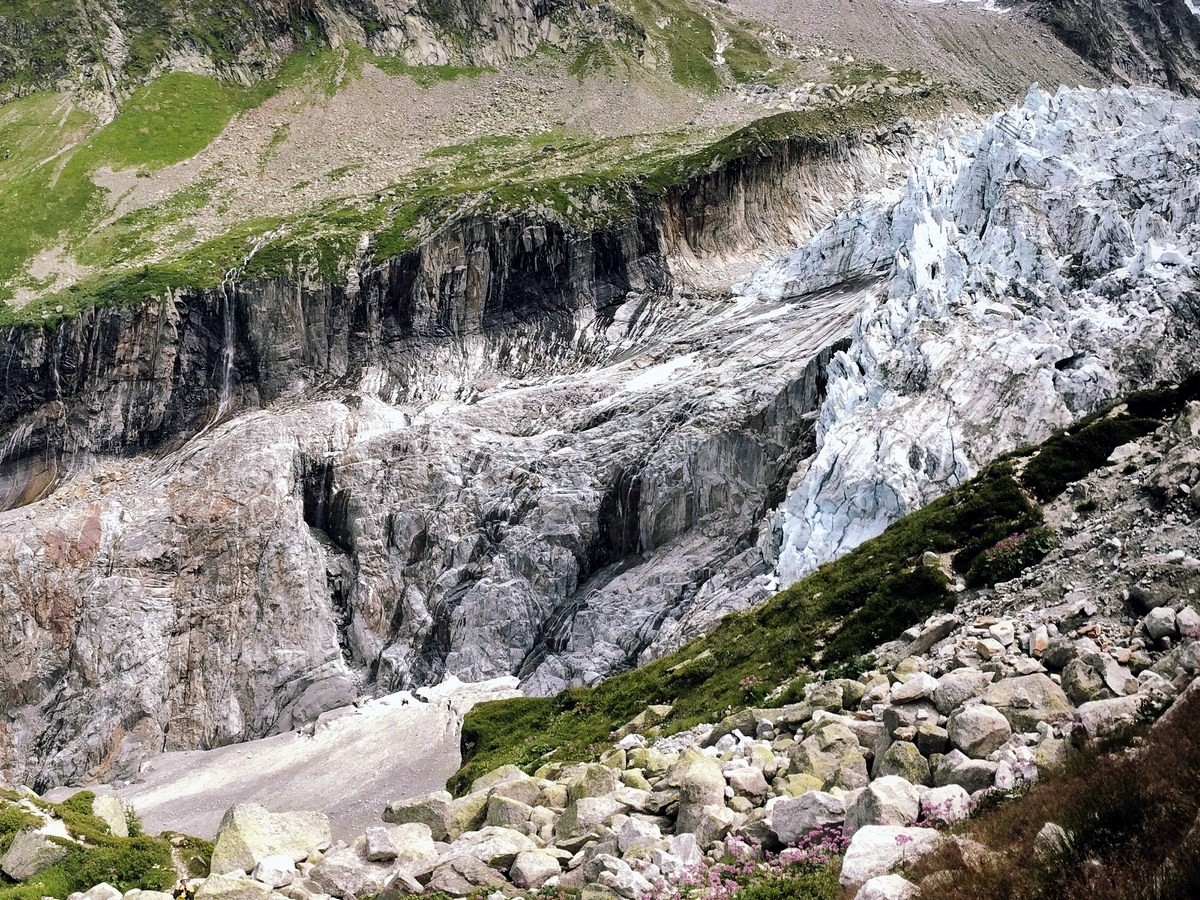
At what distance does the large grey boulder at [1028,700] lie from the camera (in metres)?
13.4

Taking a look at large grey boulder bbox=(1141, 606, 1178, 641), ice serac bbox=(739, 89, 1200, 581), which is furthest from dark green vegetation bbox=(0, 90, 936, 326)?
large grey boulder bbox=(1141, 606, 1178, 641)

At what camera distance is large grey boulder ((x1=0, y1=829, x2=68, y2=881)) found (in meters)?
17.8

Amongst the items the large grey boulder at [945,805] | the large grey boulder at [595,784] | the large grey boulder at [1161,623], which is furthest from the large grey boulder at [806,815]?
the large grey boulder at [1161,623]

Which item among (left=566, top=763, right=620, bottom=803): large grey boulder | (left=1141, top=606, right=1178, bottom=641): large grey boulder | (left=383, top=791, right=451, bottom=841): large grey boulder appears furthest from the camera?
(left=383, top=791, right=451, bottom=841): large grey boulder

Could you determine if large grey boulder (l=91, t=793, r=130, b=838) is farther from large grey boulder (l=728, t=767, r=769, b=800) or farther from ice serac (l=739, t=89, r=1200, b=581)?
ice serac (l=739, t=89, r=1200, b=581)

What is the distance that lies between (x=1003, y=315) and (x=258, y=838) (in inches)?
2362

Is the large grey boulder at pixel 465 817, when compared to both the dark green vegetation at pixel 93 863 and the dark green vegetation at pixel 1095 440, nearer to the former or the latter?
the dark green vegetation at pixel 93 863

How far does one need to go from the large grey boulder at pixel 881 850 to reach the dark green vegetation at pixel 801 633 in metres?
13.5

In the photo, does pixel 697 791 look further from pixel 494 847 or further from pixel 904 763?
pixel 494 847

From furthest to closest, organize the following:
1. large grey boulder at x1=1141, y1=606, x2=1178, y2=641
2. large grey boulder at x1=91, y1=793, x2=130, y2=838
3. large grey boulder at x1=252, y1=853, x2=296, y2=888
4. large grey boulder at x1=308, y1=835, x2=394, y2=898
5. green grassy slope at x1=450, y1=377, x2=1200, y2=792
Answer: green grassy slope at x1=450, y1=377, x2=1200, y2=792
large grey boulder at x1=91, y1=793, x2=130, y2=838
large grey boulder at x1=252, y1=853, x2=296, y2=888
large grey boulder at x1=1141, y1=606, x2=1178, y2=641
large grey boulder at x1=308, y1=835, x2=394, y2=898

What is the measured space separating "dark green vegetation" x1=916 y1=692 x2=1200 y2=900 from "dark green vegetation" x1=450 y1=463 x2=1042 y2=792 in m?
15.0

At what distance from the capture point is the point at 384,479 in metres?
82.6

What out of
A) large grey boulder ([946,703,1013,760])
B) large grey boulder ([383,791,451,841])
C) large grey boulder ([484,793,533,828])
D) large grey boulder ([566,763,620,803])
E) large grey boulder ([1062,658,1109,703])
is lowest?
large grey boulder ([383,791,451,841])

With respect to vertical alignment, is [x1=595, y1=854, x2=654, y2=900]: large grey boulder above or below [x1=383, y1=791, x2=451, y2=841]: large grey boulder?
above
